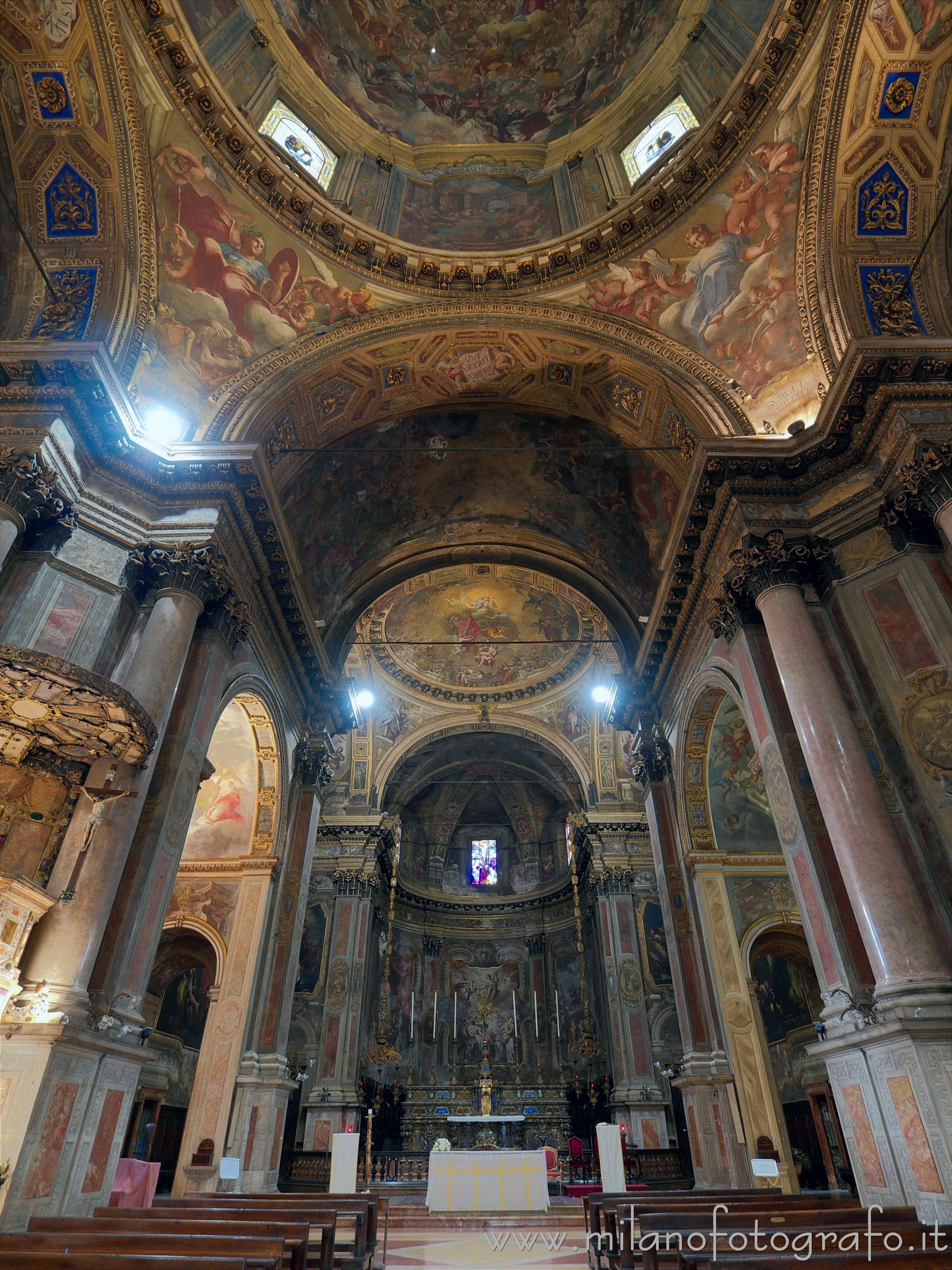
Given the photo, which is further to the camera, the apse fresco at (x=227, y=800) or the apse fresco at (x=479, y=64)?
the apse fresco at (x=479, y=64)

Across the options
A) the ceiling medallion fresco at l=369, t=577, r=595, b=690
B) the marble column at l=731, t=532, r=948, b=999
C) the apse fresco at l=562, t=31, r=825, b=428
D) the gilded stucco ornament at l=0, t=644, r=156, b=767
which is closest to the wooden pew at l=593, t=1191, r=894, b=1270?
the marble column at l=731, t=532, r=948, b=999

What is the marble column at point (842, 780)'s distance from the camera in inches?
276

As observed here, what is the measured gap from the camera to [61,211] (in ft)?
36.5

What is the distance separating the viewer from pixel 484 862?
3084 centimetres

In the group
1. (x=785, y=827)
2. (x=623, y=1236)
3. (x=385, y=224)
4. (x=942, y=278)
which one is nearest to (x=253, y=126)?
(x=385, y=224)

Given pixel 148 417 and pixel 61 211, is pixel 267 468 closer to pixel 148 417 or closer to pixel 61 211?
pixel 148 417

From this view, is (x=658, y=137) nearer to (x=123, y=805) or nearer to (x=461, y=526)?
(x=461, y=526)

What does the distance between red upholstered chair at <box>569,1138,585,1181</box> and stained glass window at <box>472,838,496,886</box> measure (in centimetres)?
1145

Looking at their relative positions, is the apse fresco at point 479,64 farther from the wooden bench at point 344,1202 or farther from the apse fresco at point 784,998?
the apse fresco at point 784,998

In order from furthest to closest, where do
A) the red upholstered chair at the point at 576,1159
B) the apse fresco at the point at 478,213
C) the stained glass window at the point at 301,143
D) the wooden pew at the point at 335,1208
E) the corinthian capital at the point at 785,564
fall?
the red upholstered chair at the point at 576,1159
the apse fresco at the point at 478,213
the stained glass window at the point at 301,143
the corinthian capital at the point at 785,564
the wooden pew at the point at 335,1208

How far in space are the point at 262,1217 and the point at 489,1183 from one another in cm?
601

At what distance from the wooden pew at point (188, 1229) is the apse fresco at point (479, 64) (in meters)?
18.1

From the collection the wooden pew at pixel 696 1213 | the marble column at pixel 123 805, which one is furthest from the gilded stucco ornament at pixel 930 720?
the marble column at pixel 123 805

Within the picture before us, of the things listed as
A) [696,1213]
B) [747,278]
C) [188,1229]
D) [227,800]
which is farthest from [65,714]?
[747,278]
